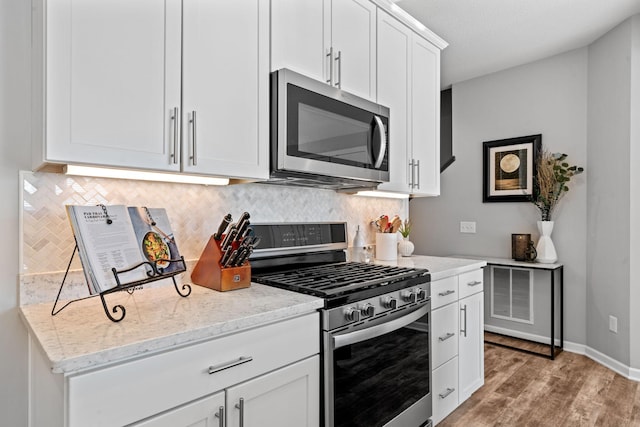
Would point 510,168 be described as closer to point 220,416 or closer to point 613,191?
point 613,191

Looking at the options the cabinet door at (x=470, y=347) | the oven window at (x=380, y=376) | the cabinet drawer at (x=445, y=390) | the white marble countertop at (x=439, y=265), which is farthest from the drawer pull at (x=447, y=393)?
the white marble countertop at (x=439, y=265)

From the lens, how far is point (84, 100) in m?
1.17

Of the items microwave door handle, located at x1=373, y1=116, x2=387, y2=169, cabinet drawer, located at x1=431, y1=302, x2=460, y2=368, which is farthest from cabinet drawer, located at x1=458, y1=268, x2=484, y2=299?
microwave door handle, located at x1=373, y1=116, x2=387, y2=169

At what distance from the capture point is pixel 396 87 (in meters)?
2.45

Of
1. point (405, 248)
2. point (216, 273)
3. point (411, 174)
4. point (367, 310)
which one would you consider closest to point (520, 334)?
point (405, 248)

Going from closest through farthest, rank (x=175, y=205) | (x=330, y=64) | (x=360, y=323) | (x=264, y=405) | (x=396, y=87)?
(x=264, y=405) → (x=360, y=323) → (x=175, y=205) → (x=330, y=64) → (x=396, y=87)

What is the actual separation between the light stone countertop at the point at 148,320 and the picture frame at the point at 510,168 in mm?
3111

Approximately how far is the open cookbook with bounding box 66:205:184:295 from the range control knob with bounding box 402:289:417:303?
3.42 ft

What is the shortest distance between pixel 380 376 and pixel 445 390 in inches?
30.5

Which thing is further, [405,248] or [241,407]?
[405,248]

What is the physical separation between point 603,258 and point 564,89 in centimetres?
159

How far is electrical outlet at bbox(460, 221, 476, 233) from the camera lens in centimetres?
412

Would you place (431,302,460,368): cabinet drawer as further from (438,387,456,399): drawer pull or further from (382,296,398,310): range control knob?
(382,296,398,310): range control knob

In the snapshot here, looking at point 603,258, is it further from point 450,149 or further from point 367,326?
point 367,326
